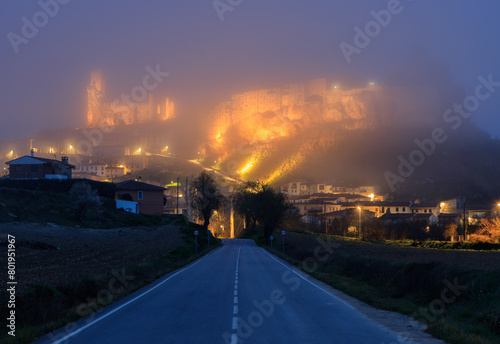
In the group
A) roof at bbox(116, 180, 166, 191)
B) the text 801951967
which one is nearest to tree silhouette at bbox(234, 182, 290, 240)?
roof at bbox(116, 180, 166, 191)

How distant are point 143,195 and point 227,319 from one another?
3117 inches

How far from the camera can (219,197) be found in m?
89.3

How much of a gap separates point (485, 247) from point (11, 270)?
4718 centimetres

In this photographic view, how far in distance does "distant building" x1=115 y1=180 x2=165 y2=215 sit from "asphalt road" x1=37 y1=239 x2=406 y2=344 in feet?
229

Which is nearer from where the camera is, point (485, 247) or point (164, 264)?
point (164, 264)

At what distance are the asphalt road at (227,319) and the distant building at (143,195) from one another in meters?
69.7

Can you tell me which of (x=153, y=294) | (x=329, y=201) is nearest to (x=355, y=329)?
(x=153, y=294)

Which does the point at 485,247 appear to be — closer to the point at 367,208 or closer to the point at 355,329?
the point at 355,329

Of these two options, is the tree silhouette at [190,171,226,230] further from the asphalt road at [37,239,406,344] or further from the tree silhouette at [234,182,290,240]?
the asphalt road at [37,239,406,344]

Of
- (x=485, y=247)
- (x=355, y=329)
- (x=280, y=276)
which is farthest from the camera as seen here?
(x=485, y=247)

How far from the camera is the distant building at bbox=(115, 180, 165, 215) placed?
8762cm

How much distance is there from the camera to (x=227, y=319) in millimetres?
12602

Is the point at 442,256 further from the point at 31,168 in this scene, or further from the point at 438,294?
the point at 31,168

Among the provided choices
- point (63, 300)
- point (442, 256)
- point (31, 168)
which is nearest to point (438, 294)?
point (63, 300)
